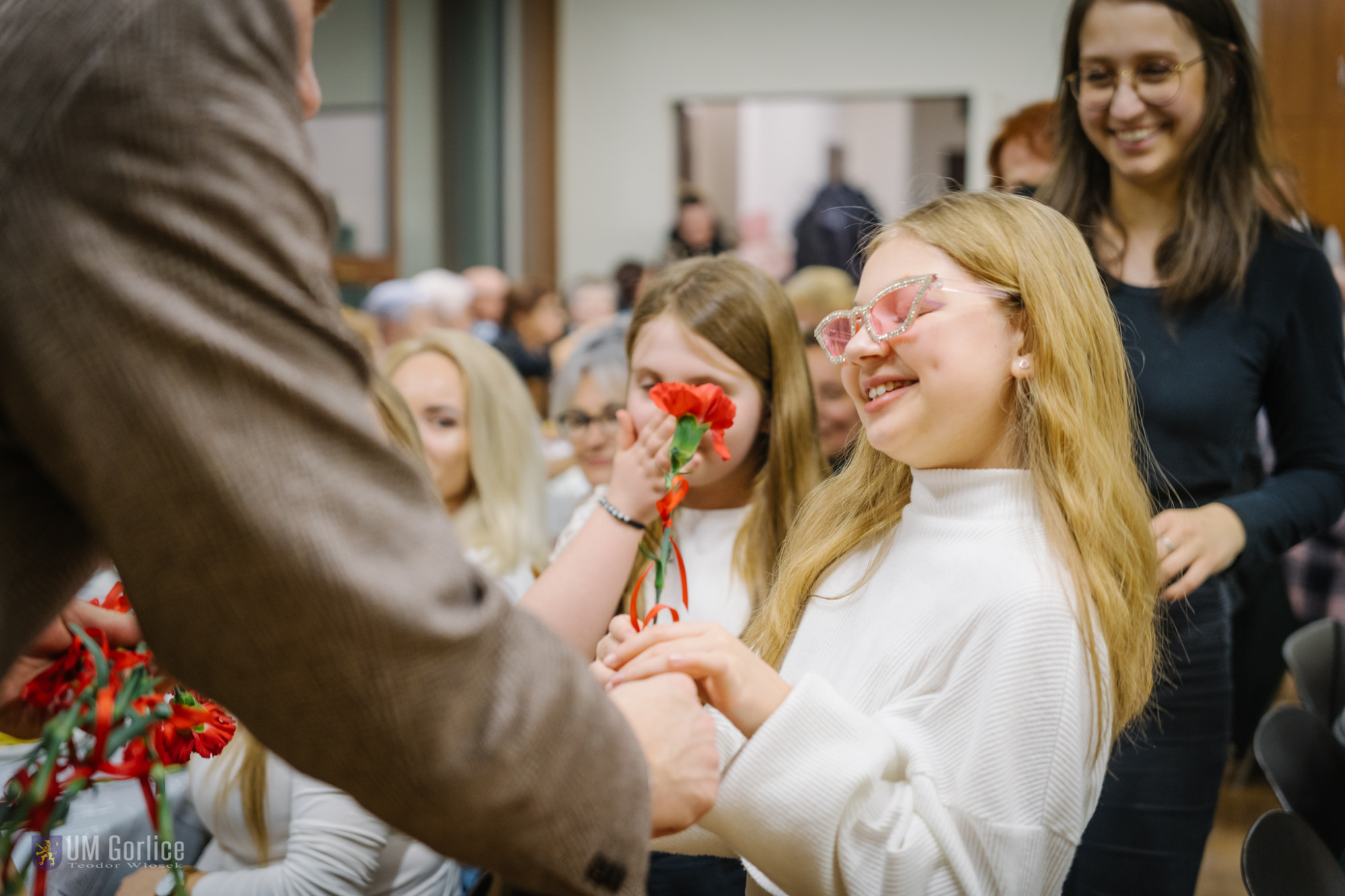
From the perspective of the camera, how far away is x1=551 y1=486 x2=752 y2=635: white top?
148 centimetres

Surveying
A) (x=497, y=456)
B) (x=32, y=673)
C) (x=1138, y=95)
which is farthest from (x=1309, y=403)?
(x=32, y=673)

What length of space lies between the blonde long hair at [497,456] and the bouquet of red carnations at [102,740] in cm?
116

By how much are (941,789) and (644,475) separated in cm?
63

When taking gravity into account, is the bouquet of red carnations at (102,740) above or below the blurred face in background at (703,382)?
below

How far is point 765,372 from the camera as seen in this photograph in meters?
1.64

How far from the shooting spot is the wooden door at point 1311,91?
210 inches

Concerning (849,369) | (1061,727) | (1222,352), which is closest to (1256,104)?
(1222,352)

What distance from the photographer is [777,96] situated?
7.97m

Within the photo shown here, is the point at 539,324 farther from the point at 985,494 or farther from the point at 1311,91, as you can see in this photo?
the point at 985,494

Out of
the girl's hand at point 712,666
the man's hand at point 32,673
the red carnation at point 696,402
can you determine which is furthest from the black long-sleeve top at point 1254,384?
the man's hand at point 32,673

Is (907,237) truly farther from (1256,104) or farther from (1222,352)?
(1256,104)

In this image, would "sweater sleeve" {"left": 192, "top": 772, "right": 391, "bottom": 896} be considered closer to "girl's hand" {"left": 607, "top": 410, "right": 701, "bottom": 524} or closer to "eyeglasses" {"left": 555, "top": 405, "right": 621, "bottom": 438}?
"girl's hand" {"left": 607, "top": 410, "right": 701, "bottom": 524}

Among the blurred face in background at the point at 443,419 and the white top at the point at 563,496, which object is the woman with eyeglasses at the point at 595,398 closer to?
the blurred face in background at the point at 443,419

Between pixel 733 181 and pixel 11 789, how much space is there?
7875 millimetres
